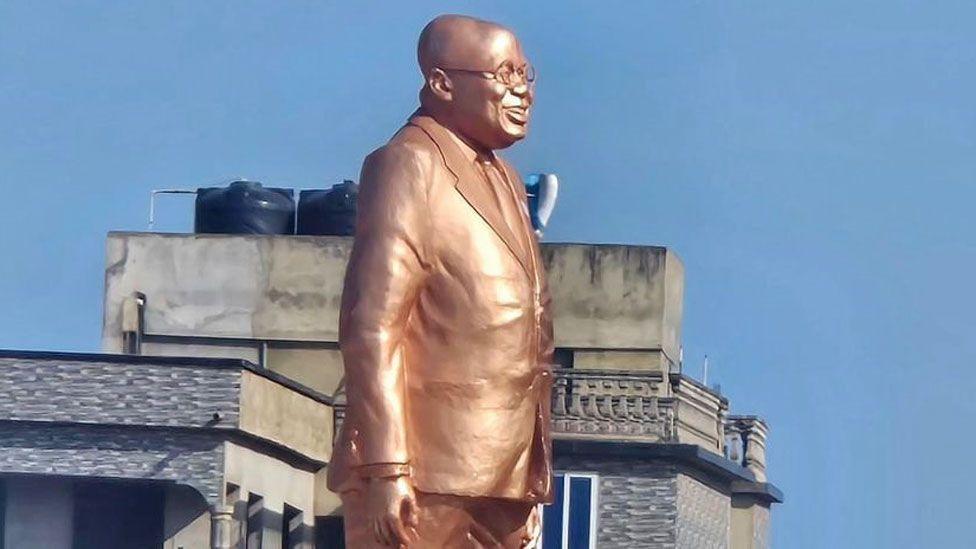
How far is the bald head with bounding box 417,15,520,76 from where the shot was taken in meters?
17.6

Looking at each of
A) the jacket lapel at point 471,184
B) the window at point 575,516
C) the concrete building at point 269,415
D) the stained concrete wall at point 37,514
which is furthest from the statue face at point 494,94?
the window at point 575,516

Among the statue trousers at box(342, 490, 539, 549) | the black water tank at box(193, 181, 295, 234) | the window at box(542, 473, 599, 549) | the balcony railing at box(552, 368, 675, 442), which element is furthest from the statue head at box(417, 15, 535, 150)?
the black water tank at box(193, 181, 295, 234)

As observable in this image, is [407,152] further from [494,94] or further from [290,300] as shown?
[290,300]

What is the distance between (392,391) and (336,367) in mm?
37789

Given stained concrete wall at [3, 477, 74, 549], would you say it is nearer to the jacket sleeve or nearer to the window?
the window

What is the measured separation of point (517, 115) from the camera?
58.0ft

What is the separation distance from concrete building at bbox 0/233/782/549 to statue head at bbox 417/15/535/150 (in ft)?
102

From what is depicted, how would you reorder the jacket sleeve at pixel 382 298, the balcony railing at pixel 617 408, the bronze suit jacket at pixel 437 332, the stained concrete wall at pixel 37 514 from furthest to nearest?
1. the balcony railing at pixel 617 408
2. the stained concrete wall at pixel 37 514
3. the bronze suit jacket at pixel 437 332
4. the jacket sleeve at pixel 382 298

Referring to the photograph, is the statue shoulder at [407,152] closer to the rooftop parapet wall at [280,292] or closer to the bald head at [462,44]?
the bald head at [462,44]

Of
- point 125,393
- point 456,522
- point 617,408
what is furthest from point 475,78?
point 617,408

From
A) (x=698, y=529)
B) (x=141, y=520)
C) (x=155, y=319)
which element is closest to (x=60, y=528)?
(x=141, y=520)

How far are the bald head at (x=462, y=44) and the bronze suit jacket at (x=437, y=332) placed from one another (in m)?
0.35

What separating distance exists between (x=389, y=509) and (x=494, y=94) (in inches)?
85.7

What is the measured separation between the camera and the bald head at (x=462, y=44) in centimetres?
1756
